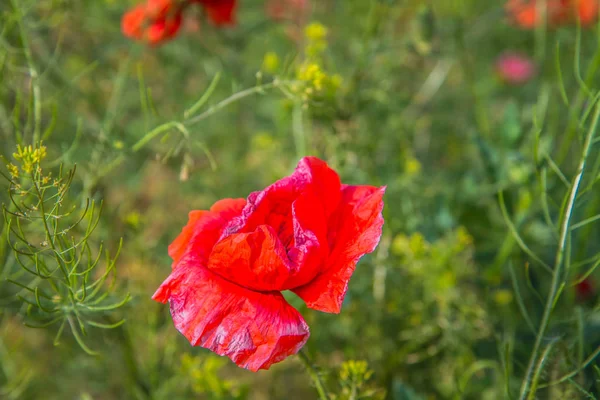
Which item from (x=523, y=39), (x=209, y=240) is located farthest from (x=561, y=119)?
(x=209, y=240)

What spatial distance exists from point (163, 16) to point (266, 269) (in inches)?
26.8

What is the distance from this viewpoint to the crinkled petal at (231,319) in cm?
61

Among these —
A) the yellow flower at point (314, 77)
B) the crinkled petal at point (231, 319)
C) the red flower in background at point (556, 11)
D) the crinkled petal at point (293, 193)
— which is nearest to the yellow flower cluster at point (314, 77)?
the yellow flower at point (314, 77)

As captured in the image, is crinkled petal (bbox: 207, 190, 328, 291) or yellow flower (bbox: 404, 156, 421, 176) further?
yellow flower (bbox: 404, 156, 421, 176)

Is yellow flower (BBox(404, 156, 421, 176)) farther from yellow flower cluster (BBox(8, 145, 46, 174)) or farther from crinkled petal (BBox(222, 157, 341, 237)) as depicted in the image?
yellow flower cluster (BBox(8, 145, 46, 174))

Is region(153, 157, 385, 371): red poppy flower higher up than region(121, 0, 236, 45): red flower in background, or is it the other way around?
region(121, 0, 236, 45): red flower in background

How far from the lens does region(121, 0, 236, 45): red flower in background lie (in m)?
1.12

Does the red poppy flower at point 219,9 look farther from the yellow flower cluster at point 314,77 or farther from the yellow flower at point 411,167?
the yellow flower at point 411,167

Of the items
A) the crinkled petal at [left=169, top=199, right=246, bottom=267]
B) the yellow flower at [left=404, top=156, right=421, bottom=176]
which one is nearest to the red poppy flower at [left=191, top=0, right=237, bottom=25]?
the yellow flower at [left=404, top=156, right=421, bottom=176]

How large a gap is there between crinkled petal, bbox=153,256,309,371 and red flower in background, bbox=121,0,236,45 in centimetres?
63

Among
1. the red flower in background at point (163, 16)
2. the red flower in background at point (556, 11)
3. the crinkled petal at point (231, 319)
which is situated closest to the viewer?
the crinkled petal at point (231, 319)

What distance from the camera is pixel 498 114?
220 cm

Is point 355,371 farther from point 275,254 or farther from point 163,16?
point 163,16

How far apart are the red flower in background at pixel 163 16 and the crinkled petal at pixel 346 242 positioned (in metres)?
0.58
